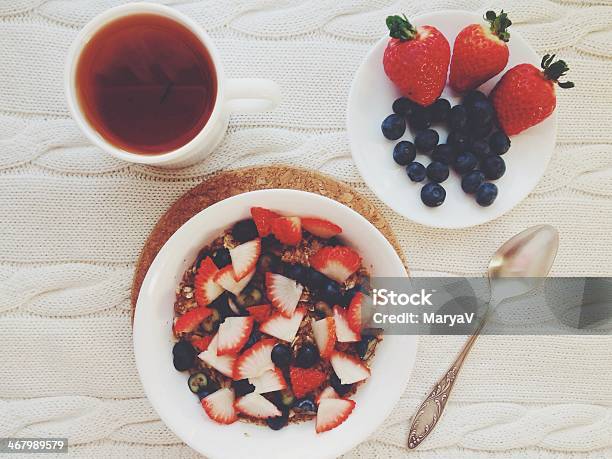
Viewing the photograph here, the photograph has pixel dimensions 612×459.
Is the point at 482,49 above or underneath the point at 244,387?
above

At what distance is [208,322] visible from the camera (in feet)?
3.11

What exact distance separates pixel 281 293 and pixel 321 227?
119mm

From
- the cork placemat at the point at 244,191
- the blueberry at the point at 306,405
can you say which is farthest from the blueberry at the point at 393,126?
the blueberry at the point at 306,405

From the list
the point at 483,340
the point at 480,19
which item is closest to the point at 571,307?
the point at 483,340

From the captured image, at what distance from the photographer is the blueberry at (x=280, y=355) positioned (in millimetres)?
922

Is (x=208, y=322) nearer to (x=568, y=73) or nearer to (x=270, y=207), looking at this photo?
(x=270, y=207)

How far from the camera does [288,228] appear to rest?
0.90 meters

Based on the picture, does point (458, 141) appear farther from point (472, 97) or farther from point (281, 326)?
point (281, 326)

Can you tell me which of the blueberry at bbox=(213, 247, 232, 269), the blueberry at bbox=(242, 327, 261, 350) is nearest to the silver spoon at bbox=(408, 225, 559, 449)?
the blueberry at bbox=(242, 327, 261, 350)

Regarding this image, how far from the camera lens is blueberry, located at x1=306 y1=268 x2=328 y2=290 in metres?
0.94

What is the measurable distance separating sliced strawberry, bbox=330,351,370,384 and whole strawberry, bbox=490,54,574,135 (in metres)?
0.45

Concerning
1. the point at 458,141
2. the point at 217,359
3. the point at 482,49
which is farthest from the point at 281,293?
the point at 482,49

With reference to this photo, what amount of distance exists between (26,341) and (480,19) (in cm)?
92

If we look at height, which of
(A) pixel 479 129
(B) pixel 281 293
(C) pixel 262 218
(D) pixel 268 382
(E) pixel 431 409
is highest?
(A) pixel 479 129
